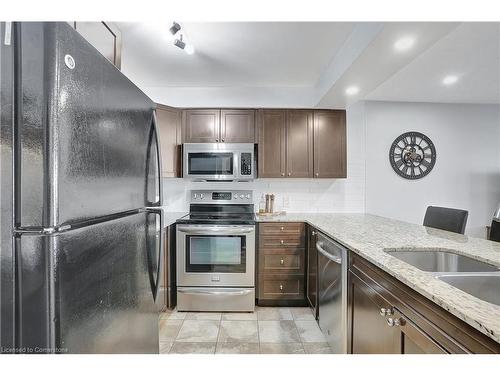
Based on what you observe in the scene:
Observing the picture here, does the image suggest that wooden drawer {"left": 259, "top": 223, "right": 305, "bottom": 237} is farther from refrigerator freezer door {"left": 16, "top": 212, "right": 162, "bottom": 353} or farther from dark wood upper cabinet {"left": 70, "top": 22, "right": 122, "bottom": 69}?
dark wood upper cabinet {"left": 70, "top": 22, "right": 122, "bottom": 69}

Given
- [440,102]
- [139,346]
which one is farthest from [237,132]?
[440,102]

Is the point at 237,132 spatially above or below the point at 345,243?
above

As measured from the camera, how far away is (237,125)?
320 centimetres

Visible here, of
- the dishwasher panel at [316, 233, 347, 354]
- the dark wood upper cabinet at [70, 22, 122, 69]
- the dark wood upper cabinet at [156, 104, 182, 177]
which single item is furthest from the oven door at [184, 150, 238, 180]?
the dark wood upper cabinet at [70, 22, 122, 69]

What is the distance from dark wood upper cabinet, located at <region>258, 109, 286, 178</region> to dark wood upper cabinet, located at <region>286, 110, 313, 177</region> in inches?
2.9

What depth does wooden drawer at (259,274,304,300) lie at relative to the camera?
2.84 m

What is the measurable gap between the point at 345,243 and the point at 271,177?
1.69m

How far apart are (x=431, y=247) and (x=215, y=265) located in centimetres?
189

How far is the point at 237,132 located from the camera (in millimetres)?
3193

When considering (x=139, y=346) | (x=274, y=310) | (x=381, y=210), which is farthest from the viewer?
(x=381, y=210)
